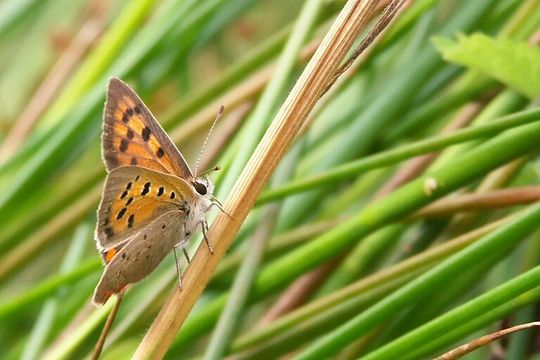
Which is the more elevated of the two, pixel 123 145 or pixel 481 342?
pixel 123 145

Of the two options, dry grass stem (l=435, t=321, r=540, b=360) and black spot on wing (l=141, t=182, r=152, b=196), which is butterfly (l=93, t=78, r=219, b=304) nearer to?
black spot on wing (l=141, t=182, r=152, b=196)

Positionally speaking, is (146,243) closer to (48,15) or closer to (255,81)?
(255,81)

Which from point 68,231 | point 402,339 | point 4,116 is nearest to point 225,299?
point 402,339

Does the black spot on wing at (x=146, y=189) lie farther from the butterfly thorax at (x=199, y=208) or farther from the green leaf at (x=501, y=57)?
the green leaf at (x=501, y=57)

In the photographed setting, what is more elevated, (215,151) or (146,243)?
(215,151)

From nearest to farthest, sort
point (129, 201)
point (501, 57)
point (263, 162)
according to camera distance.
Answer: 1. point (263, 162)
2. point (129, 201)
3. point (501, 57)

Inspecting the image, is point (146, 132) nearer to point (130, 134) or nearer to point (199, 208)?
point (130, 134)

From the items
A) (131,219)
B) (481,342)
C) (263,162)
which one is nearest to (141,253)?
(131,219)
